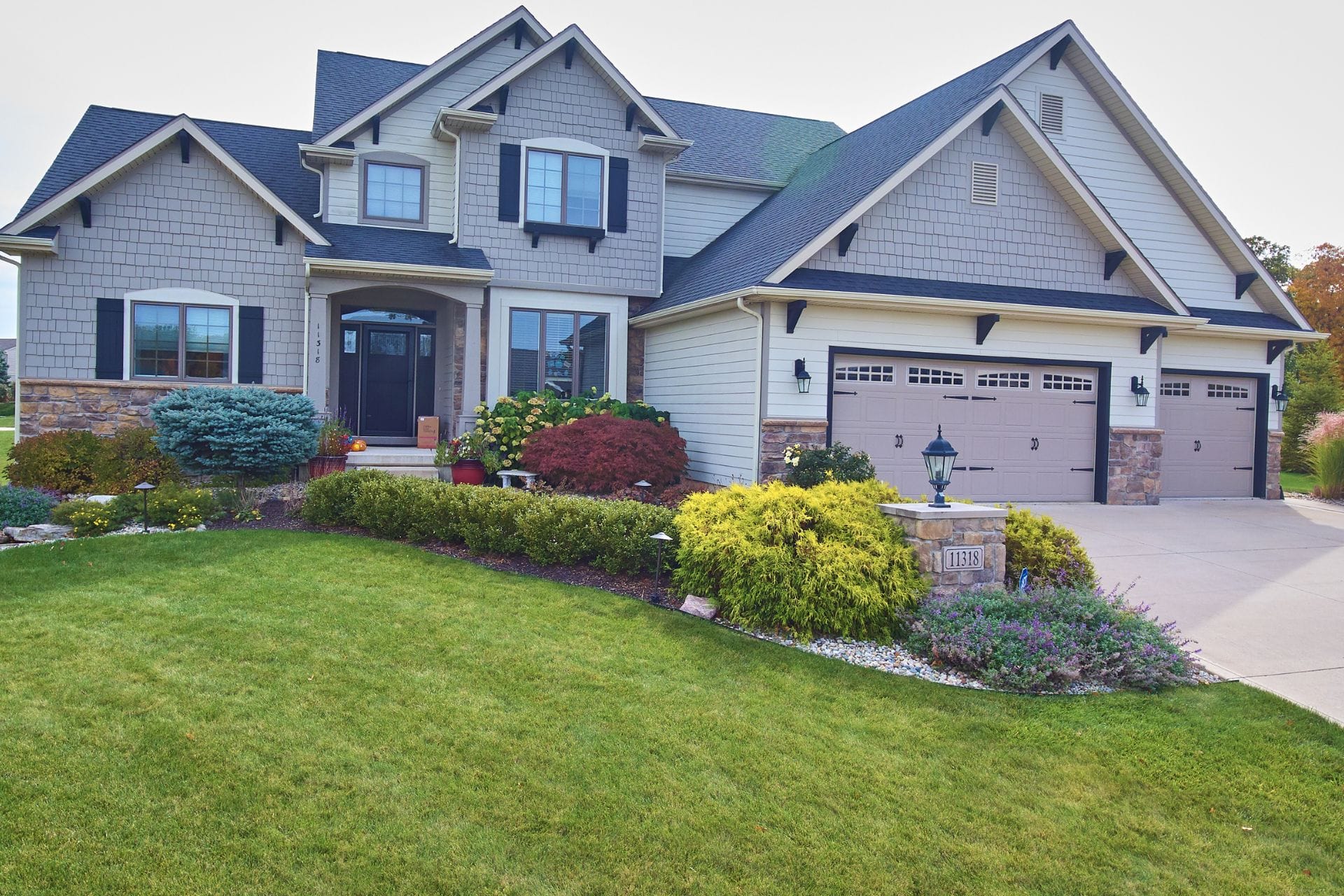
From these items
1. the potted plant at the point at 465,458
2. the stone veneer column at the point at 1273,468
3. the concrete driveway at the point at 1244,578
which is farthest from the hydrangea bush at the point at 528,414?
the stone veneer column at the point at 1273,468

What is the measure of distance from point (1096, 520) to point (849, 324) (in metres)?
4.14

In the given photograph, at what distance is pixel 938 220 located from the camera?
12742 millimetres

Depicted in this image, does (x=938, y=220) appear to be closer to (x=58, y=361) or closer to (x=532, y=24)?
(x=532, y=24)

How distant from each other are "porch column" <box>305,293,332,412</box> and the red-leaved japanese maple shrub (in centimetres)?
339

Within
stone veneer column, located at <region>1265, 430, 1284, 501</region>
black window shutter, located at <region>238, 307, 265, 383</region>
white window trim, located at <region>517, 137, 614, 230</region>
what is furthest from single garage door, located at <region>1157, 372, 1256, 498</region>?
black window shutter, located at <region>238, 307, 265, 383</region>

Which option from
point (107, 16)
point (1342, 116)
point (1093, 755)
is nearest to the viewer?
point (1093, 755)

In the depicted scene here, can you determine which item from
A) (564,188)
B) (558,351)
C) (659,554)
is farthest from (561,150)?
(659,554)

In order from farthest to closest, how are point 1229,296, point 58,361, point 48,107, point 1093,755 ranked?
point 1229,296, point 48,107, point 58,361, point 1093,755

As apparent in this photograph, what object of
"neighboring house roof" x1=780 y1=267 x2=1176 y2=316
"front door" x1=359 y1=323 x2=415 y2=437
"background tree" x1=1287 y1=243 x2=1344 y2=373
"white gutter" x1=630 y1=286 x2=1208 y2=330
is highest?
"background tree" x1=1287 y1=243 x2=1344 y2=373

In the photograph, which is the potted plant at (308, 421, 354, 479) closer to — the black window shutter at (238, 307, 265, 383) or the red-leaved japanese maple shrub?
the black window shutter at (238, 307, 265, 383)

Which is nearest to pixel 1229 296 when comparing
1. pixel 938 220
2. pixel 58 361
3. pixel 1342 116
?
pixel 1342 116

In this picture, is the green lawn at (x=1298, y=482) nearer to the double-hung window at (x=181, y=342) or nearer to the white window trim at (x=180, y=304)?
the white window trim at (x=180, y=304)

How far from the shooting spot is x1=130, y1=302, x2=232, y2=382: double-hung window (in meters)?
12.9

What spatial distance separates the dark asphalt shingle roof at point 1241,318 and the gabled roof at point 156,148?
14227mm
